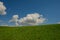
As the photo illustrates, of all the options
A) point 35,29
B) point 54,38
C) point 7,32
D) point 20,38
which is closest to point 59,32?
point 54,38

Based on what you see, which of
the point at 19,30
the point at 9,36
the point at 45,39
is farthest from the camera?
the point at 19,30

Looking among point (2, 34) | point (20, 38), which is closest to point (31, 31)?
point (20, 38)

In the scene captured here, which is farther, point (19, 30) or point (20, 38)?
point (19, 30)

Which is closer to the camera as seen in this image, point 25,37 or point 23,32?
point 25,37

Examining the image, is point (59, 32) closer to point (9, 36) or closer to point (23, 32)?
point (23, 32)

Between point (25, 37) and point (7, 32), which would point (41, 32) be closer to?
point (25, 37)

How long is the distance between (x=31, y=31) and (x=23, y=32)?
2.09 metres

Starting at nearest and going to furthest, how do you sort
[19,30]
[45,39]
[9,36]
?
[45,39], [9,36], [19,30]

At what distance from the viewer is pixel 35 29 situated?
45250 mm

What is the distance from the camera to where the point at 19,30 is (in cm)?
4519

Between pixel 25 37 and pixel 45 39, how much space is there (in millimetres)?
4906

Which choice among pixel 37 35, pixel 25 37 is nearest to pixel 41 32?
pixel 37 35

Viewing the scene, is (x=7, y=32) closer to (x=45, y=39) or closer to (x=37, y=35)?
(x=37, y=35)

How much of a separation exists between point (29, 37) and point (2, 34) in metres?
7.59
